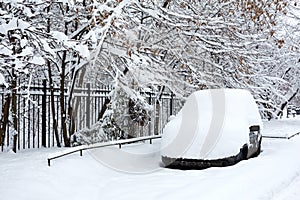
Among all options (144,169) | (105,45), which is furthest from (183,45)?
(144,169)

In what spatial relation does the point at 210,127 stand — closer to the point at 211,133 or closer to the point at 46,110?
the point at 211,133

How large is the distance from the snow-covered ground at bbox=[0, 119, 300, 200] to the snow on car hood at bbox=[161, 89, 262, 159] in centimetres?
43

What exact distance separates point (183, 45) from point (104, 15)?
4.86 meters

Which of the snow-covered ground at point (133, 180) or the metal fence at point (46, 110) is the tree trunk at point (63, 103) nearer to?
the metal fence at point (46, 110)

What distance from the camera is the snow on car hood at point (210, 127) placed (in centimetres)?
876

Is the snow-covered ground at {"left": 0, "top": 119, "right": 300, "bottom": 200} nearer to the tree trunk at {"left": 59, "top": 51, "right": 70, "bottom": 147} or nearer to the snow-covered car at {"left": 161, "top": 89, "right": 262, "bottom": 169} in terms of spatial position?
the snow-covered car at {"left": 161, "top": 89, "right": 262, "bottom": 169}

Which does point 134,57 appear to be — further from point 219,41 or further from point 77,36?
point 219,41

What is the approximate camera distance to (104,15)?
7801mm

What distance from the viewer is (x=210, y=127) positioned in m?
9.06

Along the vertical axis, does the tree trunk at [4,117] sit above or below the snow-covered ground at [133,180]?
above

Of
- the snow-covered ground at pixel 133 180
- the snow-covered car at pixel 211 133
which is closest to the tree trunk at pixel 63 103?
the snow-covered ground at pixel 133 180

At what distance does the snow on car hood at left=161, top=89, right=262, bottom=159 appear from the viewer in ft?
28.7

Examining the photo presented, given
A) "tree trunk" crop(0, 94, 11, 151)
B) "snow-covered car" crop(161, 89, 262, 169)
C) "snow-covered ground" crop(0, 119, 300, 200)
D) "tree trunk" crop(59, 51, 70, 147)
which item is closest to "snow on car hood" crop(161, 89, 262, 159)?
"snow-covered car" crop(161, 89, 262, 169)

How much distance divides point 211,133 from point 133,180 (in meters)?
2.16
